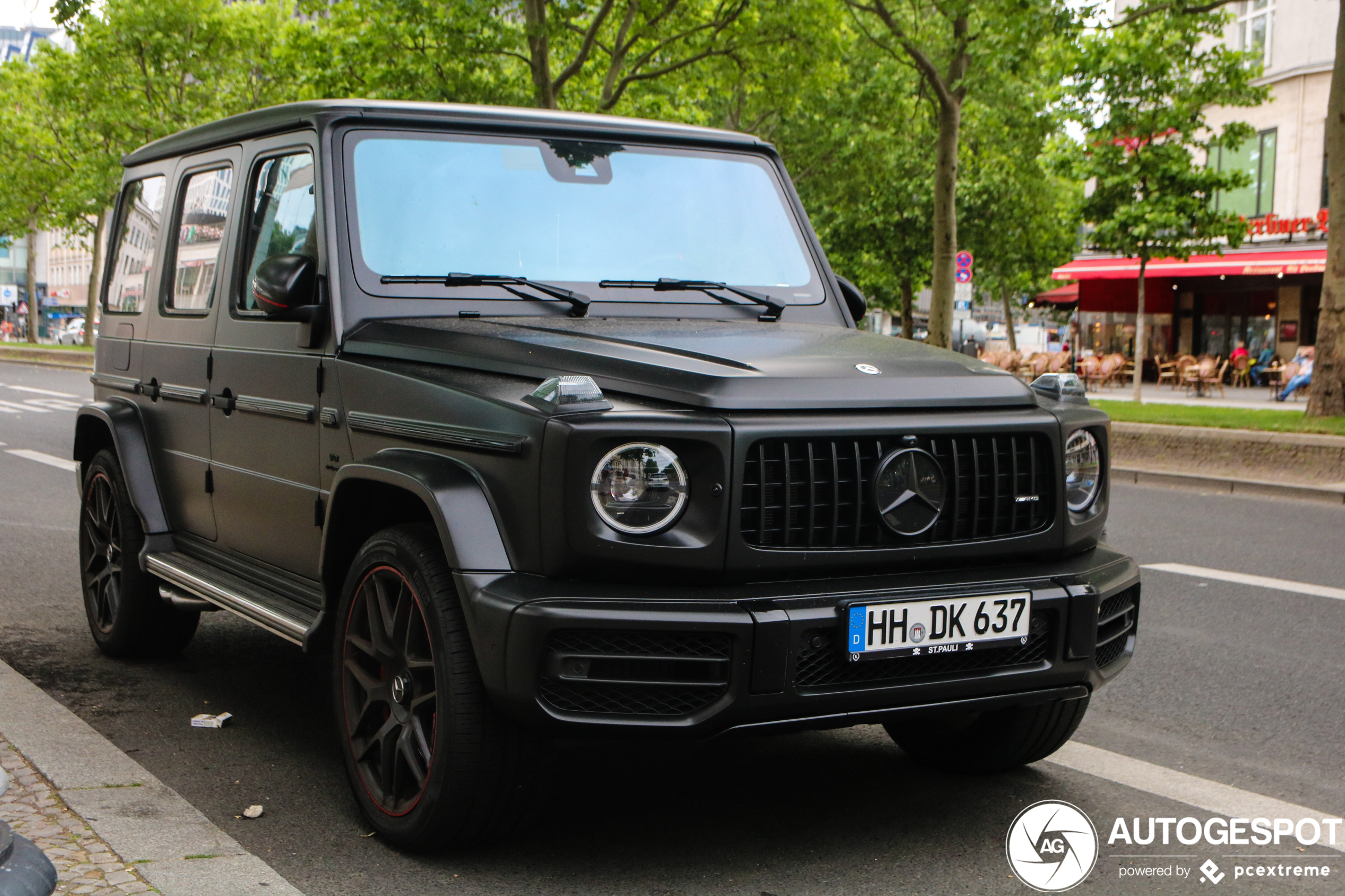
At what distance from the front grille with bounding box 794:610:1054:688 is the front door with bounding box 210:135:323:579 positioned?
1627mm

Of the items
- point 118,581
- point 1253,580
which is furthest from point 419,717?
point 1253,580

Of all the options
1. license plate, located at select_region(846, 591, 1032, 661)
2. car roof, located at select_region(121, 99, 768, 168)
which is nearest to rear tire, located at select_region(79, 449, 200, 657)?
car roof, located at select_region(121, 99, 768, 168)

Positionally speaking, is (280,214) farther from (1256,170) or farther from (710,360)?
(1256,170)

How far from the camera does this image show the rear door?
4.99 metres

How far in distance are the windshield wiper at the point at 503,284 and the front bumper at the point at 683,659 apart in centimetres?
121

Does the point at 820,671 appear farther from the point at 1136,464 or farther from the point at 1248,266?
the point at 1248,266

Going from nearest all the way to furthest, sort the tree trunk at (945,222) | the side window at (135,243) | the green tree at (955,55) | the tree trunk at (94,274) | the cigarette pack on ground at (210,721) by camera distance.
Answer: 1. the cigarette pack on ground at (210,721)
2. the side window at (135,243)
3. the green tree at (955,55)
4. the tree trunk at (945,222)
5. the tree trunk at (94,274)

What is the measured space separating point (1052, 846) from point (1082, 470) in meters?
0.98

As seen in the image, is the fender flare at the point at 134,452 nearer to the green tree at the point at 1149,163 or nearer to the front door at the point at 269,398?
the front door at the point at 269,398

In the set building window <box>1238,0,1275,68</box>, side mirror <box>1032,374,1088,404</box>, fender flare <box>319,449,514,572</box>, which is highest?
building window <box>1238,0,1275,68</box>

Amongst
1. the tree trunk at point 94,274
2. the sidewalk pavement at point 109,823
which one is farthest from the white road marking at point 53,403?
the sidewalk pavement at point 109,823

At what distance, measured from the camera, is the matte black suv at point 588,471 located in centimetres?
315

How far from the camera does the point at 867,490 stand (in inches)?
132

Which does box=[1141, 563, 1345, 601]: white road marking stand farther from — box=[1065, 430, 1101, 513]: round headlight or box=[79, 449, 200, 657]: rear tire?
box=[79, 449, 200, 657]: rear tire
